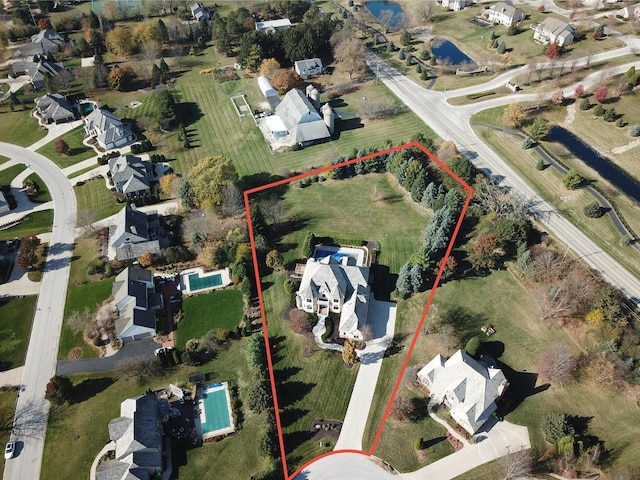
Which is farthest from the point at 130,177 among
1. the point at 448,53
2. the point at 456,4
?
the point at 456,4

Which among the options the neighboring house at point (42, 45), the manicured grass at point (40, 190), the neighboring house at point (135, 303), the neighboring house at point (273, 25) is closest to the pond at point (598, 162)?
the neighboring house at point (135, 303)

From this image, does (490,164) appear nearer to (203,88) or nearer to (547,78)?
(547,78)

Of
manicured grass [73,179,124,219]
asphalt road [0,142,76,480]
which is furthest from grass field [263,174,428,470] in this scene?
manicured grass [73,179,124,219]

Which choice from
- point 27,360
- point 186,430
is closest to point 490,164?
point 186,430

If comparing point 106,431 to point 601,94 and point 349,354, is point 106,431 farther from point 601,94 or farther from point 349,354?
point 601,94

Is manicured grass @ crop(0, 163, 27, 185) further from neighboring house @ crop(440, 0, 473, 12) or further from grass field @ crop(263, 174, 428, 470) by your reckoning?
neighboring house @ crop(440, 0, 473, 12)

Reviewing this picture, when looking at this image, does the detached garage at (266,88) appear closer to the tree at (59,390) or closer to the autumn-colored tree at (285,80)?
the autumn-colored tree at (285,80)

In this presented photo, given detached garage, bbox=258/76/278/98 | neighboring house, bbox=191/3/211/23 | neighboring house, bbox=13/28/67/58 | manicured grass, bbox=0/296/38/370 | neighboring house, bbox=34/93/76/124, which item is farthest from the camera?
neighboring house, bbox=191/3/211/23

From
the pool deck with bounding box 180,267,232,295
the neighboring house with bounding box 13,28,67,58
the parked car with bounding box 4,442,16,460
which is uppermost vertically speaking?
the neighboring house with bounding box 13,28,67,58
